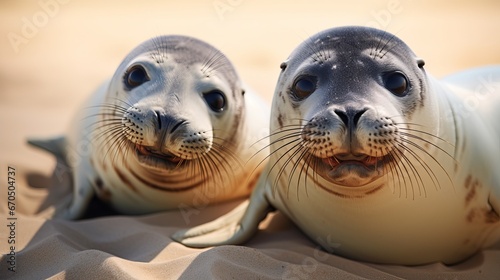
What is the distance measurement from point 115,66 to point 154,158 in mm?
7341

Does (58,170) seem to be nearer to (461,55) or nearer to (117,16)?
(461,55)

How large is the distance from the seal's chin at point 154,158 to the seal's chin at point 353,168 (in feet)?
3.27

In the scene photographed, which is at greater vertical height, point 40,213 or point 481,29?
point 481,29

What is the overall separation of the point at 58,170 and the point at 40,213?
0.89m

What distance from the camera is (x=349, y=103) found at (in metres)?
2.71

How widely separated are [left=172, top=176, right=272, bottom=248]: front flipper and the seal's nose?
1103mm

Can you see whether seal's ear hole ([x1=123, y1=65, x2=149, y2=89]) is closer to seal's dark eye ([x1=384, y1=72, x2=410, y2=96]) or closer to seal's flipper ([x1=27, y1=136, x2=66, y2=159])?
seal's dark eye ([x1=384, y1=72, x2=410, y2=96])

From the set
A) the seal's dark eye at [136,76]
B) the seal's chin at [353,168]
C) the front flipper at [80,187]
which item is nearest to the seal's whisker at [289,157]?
the seal's chin at [353,168]

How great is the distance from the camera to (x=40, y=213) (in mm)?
4406

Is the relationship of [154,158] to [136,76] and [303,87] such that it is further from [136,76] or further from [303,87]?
[303,87]

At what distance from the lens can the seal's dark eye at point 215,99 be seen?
3783 mm

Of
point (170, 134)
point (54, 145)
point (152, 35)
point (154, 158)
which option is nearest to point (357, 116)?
point (170, 134)

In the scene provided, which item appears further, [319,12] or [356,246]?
[319,12]

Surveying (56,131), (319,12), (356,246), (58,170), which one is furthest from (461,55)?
(356,246)
